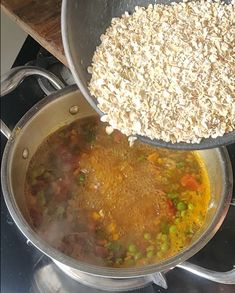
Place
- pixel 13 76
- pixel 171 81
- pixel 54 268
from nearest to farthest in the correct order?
1. pixel 171 81
2. pixel 13 76
3. pixel 54 268

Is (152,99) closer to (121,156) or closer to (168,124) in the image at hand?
(168,124)

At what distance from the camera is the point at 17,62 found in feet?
5.06

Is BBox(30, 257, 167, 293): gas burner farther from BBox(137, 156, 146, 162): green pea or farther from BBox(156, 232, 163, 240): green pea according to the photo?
BBox(137, 156, 146, 162): green pea

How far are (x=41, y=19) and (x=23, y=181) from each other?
0.42 m

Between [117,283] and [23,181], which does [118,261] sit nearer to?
[117,283]

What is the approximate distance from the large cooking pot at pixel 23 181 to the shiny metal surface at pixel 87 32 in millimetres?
155

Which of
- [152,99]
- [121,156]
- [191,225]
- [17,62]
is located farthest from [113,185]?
[17,62]

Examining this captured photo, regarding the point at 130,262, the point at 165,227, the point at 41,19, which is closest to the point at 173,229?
the point at 165,227

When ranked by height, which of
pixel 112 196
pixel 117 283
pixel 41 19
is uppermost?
pixel 41 19

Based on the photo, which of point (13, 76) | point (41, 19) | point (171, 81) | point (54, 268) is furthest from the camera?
point (41, 19)

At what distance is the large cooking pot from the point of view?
41.8 inches

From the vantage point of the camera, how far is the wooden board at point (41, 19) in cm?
138

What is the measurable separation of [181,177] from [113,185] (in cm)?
16

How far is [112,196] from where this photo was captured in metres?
1.28
